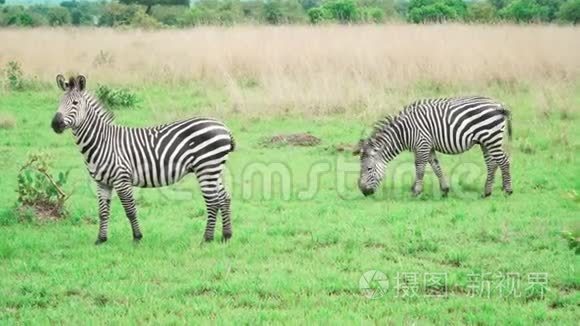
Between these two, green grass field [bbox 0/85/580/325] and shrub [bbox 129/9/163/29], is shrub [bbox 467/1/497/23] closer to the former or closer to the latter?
shrub [bbox 129/9/163/29]

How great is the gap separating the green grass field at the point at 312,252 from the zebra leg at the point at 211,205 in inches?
5.7

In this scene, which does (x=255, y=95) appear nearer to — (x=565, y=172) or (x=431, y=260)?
(x=565, y=172)

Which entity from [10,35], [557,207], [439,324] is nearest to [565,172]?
[557,207]

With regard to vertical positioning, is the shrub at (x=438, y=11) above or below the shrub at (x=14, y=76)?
above

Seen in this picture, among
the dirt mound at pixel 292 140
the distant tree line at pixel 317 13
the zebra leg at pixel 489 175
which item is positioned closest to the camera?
the zebra leg at pixel 489 175

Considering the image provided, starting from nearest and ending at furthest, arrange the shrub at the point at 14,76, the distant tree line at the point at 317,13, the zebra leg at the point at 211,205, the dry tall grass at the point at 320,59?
the zebra leg at the point at 211,205 → the dry tall grass at the point at 320,59 → the shrub at the point at 14,76 → the distant tree line at the point at 317,13

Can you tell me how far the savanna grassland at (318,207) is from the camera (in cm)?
604

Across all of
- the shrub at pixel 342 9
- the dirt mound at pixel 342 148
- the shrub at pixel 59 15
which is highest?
the shrub at pixel 59 15

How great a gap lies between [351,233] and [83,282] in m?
2.75

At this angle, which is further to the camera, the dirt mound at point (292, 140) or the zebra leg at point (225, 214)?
the dirt mound at point (292, 140)

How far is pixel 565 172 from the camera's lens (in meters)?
10.7

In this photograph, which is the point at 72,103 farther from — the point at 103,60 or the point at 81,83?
the point at 103,60

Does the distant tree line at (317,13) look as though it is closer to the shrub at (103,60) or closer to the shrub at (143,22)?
the shrub at (143,22)

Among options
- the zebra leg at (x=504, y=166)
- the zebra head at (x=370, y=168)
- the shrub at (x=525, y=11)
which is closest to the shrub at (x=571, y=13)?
the shrub at (x=525, y=11)
